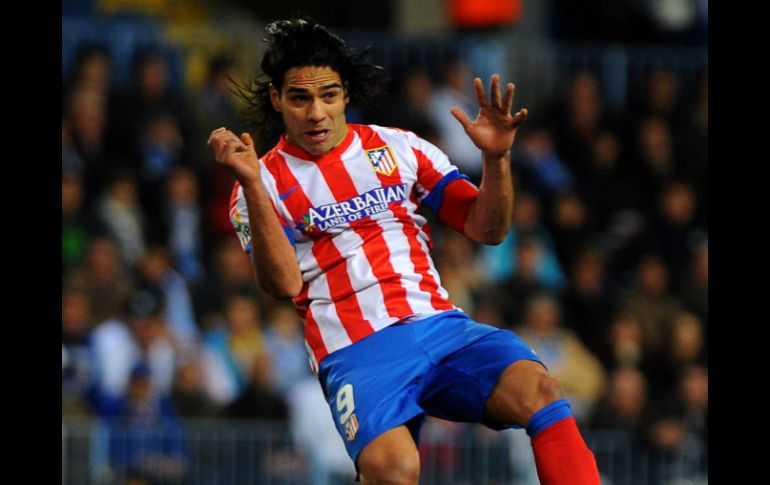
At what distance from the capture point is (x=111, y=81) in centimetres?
1337

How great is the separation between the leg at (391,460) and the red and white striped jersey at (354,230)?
485 mm

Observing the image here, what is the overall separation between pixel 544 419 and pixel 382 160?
131 cm

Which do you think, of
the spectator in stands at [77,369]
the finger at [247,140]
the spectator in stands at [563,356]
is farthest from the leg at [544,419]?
the spectator in stands at [563,356]

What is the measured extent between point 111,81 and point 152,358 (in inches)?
119

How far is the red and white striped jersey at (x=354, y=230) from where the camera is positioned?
6.39 meters

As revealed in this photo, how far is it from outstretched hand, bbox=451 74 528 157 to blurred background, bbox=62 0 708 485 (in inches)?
212

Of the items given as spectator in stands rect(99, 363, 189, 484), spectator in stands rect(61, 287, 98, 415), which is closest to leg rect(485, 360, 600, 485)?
spectator in stands rect(99, 363, 189, 484)

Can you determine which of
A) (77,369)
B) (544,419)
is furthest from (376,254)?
(77,369)

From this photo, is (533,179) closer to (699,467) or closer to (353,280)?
(699,467)

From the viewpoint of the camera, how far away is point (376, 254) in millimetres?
6453

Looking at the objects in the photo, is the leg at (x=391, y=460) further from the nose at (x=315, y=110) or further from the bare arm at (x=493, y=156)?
the nose at (x=315, y=110)

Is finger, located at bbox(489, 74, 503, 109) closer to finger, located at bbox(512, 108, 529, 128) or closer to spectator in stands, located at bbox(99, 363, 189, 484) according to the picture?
finger, located at bbox(512, 108, 529, 128)

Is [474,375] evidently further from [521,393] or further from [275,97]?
[275,97]
